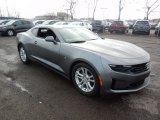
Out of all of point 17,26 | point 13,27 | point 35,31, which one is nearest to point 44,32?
point 35,31

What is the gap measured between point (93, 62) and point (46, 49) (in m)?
1.71

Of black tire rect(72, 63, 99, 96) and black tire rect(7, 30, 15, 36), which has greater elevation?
black tire rect(7, 30, 15, 36)

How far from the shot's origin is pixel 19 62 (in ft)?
19.4

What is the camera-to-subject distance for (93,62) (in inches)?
118

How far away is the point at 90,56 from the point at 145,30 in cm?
1547

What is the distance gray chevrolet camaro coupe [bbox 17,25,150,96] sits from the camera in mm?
2857

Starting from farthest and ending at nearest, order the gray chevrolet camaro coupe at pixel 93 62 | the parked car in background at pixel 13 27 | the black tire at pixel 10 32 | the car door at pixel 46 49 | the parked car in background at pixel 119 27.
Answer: the parked car in background at pixel 119 27 → the black tire at pixel 10 32 → the parked car in background at pixel 13 27 → the car door at pixel 46 49 → the gray chevrolet camaro coupe at pixel 93 62

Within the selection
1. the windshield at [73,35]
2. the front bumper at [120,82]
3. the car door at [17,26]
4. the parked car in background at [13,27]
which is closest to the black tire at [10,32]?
the parked car in background at [13,27]

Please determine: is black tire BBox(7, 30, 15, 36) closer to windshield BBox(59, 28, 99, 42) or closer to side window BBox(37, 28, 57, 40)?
side window BBox(37, 28, 57, 40)

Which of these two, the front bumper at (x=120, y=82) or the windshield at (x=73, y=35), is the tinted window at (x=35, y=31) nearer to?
the windshield at (x=73, y=35)

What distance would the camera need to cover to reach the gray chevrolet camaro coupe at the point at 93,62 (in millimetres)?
2857

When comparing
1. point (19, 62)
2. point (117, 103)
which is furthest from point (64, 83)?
point (19, 62)

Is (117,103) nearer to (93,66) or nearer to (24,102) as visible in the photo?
(93,66)

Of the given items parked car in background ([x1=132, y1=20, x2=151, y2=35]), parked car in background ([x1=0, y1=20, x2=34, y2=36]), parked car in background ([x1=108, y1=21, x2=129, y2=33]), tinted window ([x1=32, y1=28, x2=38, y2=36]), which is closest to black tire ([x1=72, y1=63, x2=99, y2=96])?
tinted window ([x1=32, y1=28, x2=38, y2=36])
